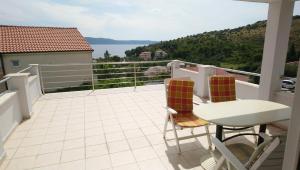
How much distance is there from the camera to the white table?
83.6 inches

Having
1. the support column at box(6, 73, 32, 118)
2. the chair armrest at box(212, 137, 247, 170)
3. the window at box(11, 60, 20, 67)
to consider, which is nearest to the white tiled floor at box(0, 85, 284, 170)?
the support column at box(6, 73, 32, 118)

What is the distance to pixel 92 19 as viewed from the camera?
12750mm

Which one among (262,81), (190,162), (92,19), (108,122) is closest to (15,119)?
(108,122)

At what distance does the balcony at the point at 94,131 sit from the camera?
262 cm

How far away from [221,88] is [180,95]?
71 cm

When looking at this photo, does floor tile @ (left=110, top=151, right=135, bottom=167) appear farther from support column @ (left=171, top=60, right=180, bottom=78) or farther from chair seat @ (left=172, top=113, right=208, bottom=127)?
support column @ (left=171, top=60, right=180, bottom=78)

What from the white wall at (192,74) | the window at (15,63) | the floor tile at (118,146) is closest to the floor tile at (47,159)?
the floor tile at (118,146)

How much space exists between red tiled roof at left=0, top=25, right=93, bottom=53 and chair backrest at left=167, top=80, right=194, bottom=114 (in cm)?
1365

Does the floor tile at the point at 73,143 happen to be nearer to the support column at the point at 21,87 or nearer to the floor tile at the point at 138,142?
the floor tile at the point at 138,142

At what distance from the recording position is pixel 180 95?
10.4ft

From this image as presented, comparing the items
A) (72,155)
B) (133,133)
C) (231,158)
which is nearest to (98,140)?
(72,155)

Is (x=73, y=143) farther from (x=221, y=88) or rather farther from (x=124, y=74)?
(x=124, y=74)

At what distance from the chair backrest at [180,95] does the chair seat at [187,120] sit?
11 cm

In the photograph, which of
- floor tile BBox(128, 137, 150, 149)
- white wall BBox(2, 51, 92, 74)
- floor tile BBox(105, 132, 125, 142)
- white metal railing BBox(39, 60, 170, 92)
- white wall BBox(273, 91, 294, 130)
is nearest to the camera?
floor tile BBox(128, 137, 150, 149)
